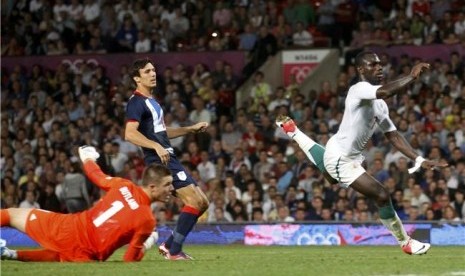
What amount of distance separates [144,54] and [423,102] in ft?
20.2

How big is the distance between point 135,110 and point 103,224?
6.59ft

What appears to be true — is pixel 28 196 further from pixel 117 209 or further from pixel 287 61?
pixel 117 209

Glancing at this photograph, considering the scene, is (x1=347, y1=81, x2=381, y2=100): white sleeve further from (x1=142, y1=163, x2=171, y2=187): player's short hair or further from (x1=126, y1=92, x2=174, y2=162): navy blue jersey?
(x1=142, y1=163, x2=171, y2=187): player's short hair

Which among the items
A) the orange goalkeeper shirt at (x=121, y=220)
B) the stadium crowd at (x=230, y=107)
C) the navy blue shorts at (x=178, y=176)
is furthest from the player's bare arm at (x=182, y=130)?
the stadium crowd at (x=230, y=107)

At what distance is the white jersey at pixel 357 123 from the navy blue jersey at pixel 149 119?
1.91m

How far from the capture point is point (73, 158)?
22734 mm

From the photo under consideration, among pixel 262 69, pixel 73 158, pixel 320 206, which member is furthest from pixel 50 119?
pixel 320 206

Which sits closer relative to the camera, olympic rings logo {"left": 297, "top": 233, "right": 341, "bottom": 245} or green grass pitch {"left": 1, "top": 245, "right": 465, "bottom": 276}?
green grass pitch {"left": 1, "top": 245, "right": 465, "bottom": 276}

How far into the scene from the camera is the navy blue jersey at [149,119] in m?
12.6

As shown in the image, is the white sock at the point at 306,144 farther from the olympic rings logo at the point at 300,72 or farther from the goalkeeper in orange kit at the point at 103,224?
the olympic rings logo at the point at 300,72

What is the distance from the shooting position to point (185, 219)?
12633mm

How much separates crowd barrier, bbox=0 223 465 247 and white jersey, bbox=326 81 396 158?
4.92 metres

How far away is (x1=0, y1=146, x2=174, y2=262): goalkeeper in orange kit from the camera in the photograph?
35.3 ft

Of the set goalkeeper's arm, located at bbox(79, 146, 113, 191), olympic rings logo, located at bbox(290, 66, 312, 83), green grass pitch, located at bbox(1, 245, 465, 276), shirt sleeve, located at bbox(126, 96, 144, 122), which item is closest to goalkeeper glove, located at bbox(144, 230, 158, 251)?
green grass pitch, located at bbox(1, 245, 465, 276)
